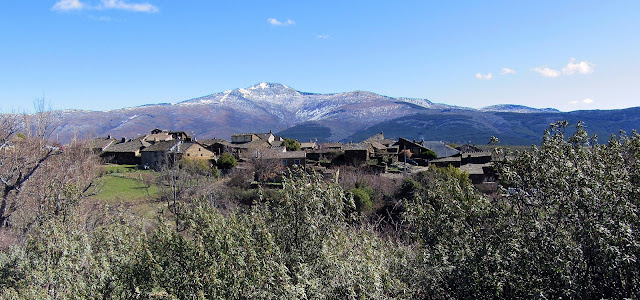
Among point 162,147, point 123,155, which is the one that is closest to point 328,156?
point 162,147

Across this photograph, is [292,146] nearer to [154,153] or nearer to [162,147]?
[162,147]

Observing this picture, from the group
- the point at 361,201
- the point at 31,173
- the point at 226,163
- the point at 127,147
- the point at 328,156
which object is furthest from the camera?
the point at 127,147

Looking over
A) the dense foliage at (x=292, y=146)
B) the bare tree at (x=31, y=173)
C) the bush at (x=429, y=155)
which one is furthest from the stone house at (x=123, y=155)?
the bush at (x=429, y=155)

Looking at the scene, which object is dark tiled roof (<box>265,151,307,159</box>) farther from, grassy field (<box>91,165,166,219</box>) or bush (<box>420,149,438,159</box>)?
bush (<box>420,149,438,159</box>)

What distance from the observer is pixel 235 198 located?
37.8 meters

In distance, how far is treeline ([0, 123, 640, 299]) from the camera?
24.1ft

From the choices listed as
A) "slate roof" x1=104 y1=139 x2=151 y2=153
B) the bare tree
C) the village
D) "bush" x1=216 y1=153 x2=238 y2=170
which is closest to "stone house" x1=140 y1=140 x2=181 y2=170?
the village

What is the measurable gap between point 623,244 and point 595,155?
10.5ft

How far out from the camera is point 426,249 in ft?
32.2

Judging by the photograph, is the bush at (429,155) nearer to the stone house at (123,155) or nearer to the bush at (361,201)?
the bush at (361,201)

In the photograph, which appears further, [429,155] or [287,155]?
[429,155]

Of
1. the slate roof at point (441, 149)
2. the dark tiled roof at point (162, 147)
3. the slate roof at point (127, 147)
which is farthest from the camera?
the slate roof at point (127, 147)

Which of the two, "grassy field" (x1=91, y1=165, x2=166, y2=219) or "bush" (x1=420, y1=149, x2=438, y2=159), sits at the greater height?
"bush" (x1=420, y1=149, x2=438, y2=159)

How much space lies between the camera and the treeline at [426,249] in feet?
24.1
